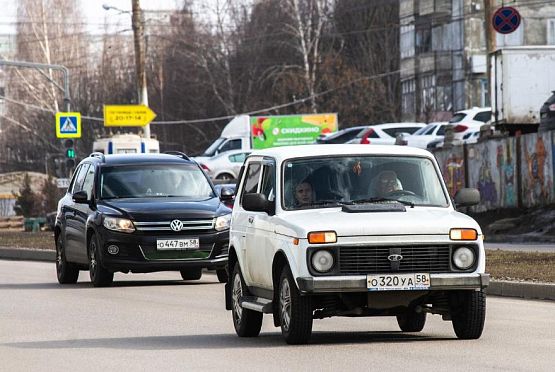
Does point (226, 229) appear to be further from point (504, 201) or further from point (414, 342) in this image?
point (504, 201)

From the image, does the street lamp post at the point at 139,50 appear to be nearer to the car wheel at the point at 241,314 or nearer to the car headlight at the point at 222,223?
the car headlight at the point at 222,223

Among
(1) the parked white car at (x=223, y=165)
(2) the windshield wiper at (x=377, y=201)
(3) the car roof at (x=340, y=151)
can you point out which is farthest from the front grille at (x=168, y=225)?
(1) the parked white car at (x=223, y=165)

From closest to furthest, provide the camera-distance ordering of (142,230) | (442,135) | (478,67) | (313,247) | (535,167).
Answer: (313,247) → (142,230) → (535,167) → (442,135) → (478,67)

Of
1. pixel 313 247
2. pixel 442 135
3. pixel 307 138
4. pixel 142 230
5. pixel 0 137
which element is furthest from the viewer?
pixel 0 137

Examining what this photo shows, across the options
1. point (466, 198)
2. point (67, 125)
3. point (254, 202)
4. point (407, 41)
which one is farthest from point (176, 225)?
point (407, 41)

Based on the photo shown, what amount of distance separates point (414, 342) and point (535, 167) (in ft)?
85.8

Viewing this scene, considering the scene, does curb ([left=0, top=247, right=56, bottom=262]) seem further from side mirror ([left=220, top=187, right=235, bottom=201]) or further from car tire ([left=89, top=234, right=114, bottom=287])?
side mirror ([left=220, top=187, right=235, bottom=201])

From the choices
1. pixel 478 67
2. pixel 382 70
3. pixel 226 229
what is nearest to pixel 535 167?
pixel 226 229

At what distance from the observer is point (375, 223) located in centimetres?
1233

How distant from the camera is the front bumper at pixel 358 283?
12180 millimetres

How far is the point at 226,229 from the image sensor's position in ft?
70.9

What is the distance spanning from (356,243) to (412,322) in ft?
6.48

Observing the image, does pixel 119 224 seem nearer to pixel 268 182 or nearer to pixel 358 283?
pixel 268 182

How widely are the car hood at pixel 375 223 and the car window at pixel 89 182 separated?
409 inches
